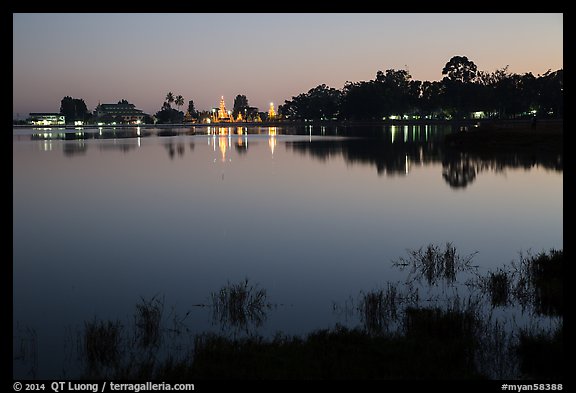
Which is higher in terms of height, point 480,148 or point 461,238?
point 480,148

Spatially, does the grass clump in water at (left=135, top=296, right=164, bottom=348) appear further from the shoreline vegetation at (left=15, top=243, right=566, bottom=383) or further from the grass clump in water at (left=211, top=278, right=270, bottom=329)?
the grass clump in water at (left=211, top=278, right=270, bottom=329)

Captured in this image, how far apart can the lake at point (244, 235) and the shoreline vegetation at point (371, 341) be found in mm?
594

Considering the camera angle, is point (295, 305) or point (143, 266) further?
point (143, 266)

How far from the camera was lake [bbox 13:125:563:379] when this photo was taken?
46.5 ft

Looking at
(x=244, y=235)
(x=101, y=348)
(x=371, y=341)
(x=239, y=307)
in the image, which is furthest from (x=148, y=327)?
(x=244, y=235)

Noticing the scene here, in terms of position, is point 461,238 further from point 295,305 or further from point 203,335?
point 203,335

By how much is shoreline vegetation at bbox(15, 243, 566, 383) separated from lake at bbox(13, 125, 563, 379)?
23.4 inches

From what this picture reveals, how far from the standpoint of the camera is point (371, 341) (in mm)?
10547

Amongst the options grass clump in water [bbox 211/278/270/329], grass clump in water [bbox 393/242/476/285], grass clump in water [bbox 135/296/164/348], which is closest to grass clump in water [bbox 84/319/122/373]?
grass clump in water [bbox 135/296/164/348]

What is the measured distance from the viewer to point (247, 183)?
149 feet

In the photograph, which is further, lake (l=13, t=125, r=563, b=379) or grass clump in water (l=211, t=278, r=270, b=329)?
lake (l=13, t=125, r=563, b=379)

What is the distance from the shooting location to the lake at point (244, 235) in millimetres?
14164
